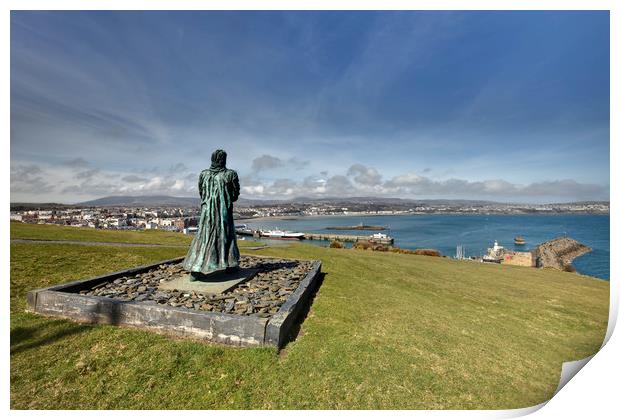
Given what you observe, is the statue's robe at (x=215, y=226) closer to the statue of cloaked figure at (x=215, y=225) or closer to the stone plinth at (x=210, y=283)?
the statue of cloaked figure at (x=215, y=225)

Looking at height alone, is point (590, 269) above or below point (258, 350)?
below

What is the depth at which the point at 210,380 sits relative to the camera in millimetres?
3469

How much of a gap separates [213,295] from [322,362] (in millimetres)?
2996

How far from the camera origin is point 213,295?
233 inches

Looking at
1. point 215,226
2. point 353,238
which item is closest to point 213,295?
point 215,226

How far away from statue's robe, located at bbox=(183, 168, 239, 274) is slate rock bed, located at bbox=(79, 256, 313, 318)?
2.30ft

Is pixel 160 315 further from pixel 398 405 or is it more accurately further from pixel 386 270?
pixel 386 270

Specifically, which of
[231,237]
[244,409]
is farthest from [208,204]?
[244,409]

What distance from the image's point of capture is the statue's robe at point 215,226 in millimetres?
6414

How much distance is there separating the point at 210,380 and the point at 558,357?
22.2 feet

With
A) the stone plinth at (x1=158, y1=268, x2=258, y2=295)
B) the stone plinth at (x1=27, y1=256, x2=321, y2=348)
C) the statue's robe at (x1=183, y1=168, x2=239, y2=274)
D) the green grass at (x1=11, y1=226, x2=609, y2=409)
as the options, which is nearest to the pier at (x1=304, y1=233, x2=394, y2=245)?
the green grass at (x1=11, y1=226, x2=609, y2=409)

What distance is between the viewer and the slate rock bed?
17.2ft

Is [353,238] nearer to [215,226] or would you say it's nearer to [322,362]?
[215,226]

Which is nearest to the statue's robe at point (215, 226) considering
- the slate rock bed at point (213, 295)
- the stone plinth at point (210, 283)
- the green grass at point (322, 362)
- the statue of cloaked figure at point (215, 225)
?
the statue of cloaked figure at point (215, 225)
